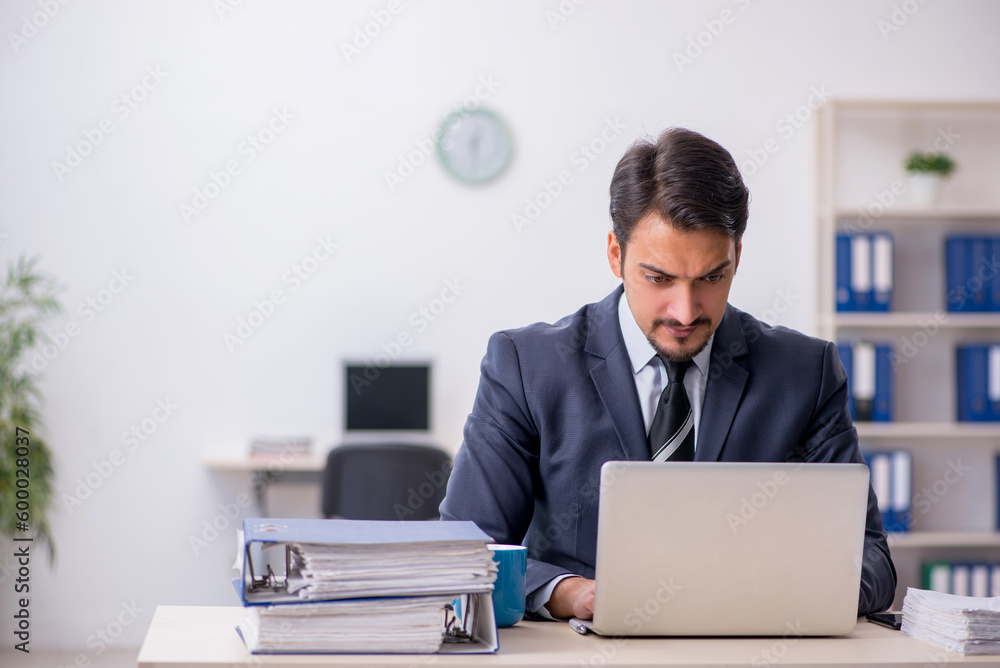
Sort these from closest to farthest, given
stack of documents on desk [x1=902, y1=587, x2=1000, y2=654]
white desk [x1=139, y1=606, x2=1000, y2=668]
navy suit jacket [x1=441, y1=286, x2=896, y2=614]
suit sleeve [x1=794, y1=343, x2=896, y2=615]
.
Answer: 1. white desk [x1=139, y1=606, x2=1000, y2=668]
2. stack of documents on desk [x1=902, y1=587, x2=1000, y2=654]
3. suit sleeve [x1=794, y1=343, x2=896, y2=615]
4. navy suit jacket [x1=441, y1=286, x2=896, y2=614]

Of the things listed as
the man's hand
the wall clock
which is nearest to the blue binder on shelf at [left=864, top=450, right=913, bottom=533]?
the wall clock

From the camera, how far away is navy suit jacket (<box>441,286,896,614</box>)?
5.20ft

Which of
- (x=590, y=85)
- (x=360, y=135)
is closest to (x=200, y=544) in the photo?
(x=360, y=135)

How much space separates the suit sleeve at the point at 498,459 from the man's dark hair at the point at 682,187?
32cm

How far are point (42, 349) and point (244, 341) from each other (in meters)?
0.82

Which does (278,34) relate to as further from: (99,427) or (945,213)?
(945,213)

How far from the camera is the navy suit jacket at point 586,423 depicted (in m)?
1.58

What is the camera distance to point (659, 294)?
156 cm

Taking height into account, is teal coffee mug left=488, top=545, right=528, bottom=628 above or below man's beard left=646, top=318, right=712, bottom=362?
below

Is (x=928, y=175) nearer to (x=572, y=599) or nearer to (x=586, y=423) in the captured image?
(x=586, y=423)

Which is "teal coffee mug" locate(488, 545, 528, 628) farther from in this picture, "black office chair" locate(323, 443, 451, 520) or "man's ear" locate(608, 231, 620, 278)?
"black office chair" locate(323, 443, 451, 520)

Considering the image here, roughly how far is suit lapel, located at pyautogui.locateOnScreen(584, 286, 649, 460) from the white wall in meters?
2.18

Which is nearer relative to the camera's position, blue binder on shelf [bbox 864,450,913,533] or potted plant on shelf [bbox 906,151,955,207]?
blue binder on shelf [bbox 864,450,913,533]

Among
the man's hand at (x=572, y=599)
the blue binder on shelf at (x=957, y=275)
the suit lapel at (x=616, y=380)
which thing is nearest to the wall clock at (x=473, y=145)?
the blue binder on shelf at (x=957, y=275)
